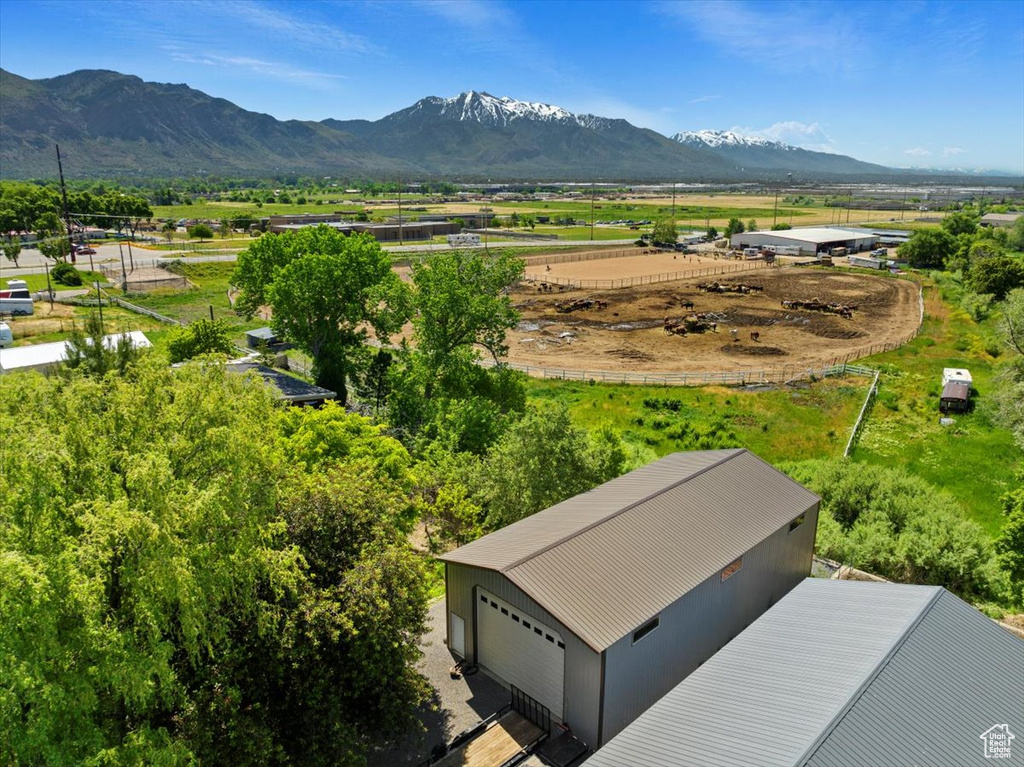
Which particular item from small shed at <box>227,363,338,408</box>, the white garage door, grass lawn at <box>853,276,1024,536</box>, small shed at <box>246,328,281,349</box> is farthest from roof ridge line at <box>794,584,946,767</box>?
small shed at <box>246,328,281,349</box>

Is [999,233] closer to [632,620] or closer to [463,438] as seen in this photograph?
[463,438]

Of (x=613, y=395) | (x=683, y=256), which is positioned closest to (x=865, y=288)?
(x=683, y=256)

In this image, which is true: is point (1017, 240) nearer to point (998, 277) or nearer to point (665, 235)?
point (665, 235)

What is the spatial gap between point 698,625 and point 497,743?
18.5 feet

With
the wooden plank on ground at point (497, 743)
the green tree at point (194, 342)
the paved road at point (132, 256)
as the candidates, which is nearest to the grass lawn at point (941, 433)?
the wooden plank on ground at point (497, 743)

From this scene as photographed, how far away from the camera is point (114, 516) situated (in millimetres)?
9820

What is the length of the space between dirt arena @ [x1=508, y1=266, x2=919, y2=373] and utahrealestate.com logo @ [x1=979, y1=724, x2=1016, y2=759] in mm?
39589

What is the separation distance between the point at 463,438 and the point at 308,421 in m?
7.21

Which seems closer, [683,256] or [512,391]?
[512,391]

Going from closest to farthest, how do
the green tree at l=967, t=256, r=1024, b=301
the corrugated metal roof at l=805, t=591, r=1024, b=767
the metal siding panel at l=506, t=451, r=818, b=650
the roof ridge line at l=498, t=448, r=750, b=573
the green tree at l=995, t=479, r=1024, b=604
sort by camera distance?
the corrugated metal roof at l=805, t=591, r=1024, b=767 < the metal siding panel at l=506, t=451, r=818, b=650 < the roof ridge line at l=498, t=448, r=750, b=573 < the green tree at l=995, t=479, r=1024, b=604 < the green tree at l=967, t=256, r=1024, b=301

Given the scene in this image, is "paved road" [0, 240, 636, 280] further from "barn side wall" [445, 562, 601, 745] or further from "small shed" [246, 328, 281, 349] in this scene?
"barn side wall" [445, 562, 601, 745]

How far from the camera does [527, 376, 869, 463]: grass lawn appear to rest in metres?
35.0

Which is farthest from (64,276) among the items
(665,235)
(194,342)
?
(665,235)

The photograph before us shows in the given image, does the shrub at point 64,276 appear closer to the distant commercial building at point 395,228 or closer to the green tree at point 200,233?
the green tree at point 200,233
